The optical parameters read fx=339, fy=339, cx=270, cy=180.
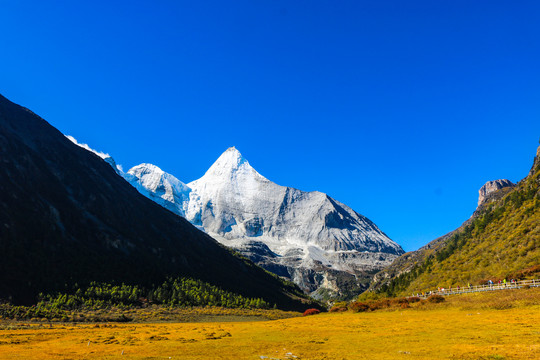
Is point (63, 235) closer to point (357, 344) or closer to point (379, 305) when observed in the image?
point (379, 305)

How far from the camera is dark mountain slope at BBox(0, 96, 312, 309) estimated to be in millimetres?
114375

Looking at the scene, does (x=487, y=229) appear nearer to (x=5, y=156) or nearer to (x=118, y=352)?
(x=118, y=352)

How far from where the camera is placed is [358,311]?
259 ft

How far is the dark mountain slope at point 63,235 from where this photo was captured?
11438 cm

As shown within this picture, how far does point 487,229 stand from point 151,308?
419 ft

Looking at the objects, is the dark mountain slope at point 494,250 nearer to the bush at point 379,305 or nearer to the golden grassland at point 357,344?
the bush at point 379,305

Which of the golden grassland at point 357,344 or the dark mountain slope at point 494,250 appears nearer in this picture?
the golden grassland at point 357,344

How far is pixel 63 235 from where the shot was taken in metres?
141

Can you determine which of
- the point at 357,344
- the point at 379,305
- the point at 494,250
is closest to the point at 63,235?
the point at 379,305

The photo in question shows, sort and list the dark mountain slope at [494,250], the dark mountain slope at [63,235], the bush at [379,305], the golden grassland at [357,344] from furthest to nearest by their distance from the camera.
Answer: the dark mountain slope at [63,235]
the dark mountain slope at [494,250]
the bush at [379,305]
the golden grassland at [357,344]

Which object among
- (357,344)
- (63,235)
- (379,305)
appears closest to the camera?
(357,344)

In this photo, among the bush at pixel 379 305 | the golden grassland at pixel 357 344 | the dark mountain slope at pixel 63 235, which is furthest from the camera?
the dark mountain slope at pixel 63 235

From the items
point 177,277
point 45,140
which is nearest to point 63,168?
point 45,140

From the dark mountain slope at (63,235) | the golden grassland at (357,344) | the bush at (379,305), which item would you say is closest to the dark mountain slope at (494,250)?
the bush at (379,305)
